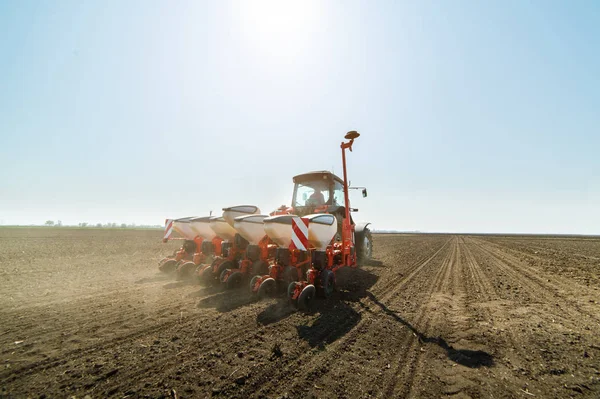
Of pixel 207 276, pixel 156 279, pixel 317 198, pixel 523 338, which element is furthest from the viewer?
pixel 317 198

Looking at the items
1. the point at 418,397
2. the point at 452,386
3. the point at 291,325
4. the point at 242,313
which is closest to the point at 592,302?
the point at 452,386

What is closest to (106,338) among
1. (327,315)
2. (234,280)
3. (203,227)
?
(234,280)

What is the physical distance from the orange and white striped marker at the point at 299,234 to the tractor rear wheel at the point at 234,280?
1.94 meters

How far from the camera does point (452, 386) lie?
242 cm

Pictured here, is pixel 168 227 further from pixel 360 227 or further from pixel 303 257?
pixel 360 227

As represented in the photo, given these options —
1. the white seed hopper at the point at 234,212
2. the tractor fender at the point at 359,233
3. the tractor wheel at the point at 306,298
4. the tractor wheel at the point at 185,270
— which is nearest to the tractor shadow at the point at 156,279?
the tractor wheel at the point at 185,270

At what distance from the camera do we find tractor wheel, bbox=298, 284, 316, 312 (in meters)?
4.52

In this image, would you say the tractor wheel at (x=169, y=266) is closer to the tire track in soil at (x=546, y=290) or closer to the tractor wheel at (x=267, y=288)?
the tractor wheel at (x=267, y=288)

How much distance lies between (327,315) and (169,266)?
6205 millimetres

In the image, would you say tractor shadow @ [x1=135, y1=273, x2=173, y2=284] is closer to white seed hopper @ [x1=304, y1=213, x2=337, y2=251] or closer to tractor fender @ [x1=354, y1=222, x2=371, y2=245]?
white seed hopper @ [x1=304, y1=213, x2=337, y2=251]

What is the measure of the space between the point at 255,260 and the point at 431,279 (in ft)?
16.7

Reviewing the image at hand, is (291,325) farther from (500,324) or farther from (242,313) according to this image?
(500,324)

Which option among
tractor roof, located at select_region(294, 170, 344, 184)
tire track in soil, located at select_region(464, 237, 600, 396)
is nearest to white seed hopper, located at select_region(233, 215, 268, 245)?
tractor roof, located at select_region(294, 170, 344, 184)

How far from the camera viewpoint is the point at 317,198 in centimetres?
848
